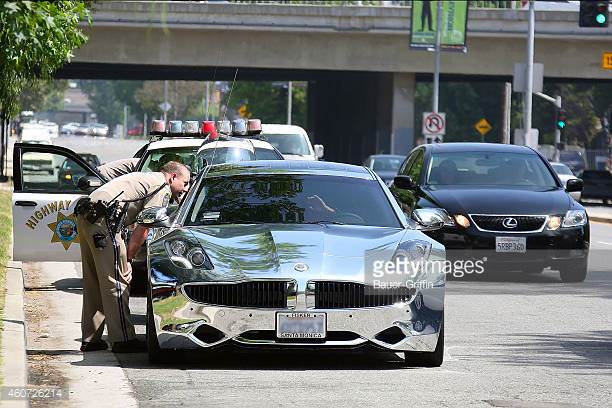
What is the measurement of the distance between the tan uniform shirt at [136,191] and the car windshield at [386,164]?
2975cm

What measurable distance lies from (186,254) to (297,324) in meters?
0.95

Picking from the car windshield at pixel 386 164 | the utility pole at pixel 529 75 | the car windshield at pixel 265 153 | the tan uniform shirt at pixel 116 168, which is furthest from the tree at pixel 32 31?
the utility pole at pixel 529 75

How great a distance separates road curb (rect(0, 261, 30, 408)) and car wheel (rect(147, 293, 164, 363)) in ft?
2.79

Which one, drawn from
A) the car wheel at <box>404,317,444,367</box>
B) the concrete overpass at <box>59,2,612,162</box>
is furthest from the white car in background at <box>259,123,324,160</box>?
the concrete overpass at <box>59,2,612,162</box>

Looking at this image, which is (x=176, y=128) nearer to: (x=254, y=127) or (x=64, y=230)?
(x=254, y=127)

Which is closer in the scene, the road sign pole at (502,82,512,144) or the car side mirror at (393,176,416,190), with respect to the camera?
the car side mirror at (393,176,416,190)

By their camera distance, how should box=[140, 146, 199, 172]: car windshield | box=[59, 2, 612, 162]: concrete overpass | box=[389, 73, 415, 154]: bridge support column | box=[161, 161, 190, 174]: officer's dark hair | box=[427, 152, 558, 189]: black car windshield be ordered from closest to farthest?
box=[161, 161, 190, 174]: officer's dark hair → box=[140, 146, 199, 172]: car windshield → box=[427, 152, 558, 189]: black car windshield → box=[59, 2, 612, 162]: concrete overpass → box=[389, 73, 415, 154]: bridge support column

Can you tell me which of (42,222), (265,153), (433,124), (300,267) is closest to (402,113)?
(433,124)

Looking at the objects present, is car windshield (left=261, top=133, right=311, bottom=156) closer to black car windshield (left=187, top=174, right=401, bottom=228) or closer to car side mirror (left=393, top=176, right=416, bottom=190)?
car side mirror (left=393, top=176, right=416, bottom=190)

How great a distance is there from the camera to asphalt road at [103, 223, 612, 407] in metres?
8.95

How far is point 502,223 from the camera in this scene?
17062mm

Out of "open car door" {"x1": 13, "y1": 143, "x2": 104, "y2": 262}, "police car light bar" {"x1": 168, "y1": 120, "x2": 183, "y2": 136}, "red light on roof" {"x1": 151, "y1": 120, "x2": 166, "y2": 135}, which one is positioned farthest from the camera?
"red light on roof" {"x1": 151, "y1": 120, "x2": 166, "y2": 135}

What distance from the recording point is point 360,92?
2650 inches

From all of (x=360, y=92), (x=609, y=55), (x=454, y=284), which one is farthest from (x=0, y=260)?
(x=360, y=92)
